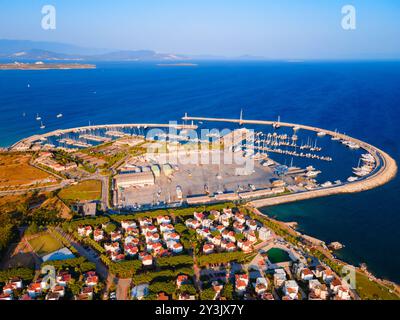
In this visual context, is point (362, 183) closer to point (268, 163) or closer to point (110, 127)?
point (268, 163)

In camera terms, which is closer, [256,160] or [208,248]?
[208,248]

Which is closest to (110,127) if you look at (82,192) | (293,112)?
(82,192)

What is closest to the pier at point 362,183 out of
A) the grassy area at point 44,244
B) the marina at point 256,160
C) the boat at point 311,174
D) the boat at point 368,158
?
the marina at point 256,160

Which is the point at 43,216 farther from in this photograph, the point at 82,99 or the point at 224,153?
the point at 82,99

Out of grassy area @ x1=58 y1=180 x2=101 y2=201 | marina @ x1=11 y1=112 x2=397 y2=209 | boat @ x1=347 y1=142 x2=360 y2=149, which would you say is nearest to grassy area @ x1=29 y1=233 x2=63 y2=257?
grassy area @ x1=58 y1=180 x2=101 y2=201

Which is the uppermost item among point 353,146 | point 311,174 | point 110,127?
point 110,127

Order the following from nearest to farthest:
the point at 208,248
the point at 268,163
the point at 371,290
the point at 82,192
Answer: the point at 371,290 < the point at 208,248 < the point at 82,192 < the point at 268,163

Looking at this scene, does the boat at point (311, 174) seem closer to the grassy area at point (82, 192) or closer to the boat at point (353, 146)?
the boat at point (353, 146)

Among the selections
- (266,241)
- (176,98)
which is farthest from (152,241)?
(176,98)
